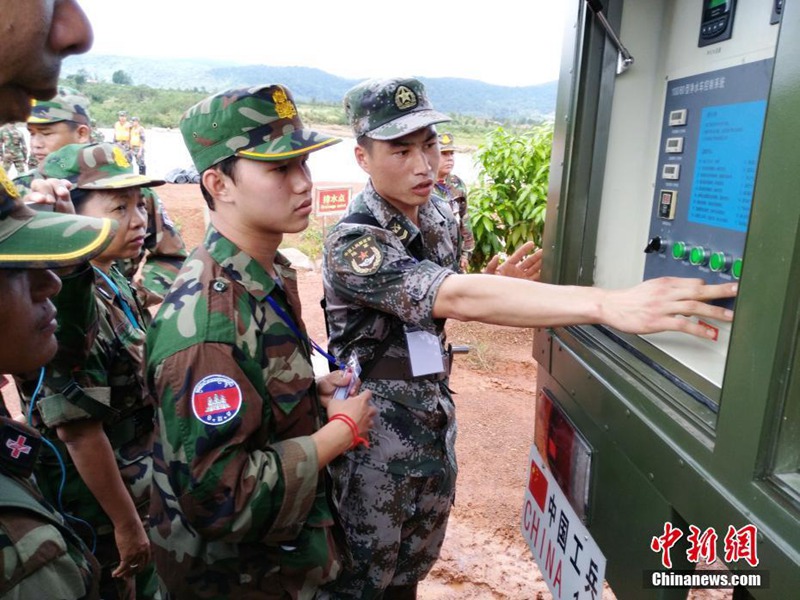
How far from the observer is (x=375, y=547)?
1858 millimetres

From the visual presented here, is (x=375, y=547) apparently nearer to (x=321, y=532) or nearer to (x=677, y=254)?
(x=321, y=532)

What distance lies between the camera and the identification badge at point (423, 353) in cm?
179

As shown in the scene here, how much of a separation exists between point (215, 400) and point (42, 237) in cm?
44

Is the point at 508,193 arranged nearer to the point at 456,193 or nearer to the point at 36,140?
the point at 456,193

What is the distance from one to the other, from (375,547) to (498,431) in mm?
2452

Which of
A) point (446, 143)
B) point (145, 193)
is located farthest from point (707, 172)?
point (446, 143)

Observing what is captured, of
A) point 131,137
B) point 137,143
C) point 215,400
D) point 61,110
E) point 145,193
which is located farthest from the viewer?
point 137,143

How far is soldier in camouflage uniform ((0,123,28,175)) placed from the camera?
31.1ft

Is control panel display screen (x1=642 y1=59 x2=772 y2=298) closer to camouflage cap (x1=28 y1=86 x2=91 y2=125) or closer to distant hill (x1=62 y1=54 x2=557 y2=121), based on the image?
camouflage cap (x1=28 y1=86 x2=91 y2=125)

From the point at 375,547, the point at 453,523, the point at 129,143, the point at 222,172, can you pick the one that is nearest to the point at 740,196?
the point at 222,172

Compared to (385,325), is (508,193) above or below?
above

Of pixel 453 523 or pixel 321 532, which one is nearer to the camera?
pixel 321 532

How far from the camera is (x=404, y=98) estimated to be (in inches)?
74.8

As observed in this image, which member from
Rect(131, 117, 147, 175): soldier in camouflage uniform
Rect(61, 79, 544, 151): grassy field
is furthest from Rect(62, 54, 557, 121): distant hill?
Rect(131, 117, 147, 175): soldier in camouflage uniform
